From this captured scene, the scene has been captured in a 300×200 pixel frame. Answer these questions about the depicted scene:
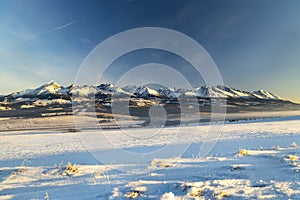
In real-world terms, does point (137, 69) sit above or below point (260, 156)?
above

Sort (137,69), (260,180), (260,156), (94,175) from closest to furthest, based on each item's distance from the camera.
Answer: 1. (260,180)
2. (94,175)
3. (260,156)
4. (137,69)

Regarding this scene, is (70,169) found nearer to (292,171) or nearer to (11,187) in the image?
(11,187)

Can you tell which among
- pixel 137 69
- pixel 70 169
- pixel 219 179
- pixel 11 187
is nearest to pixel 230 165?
pixel 219 179

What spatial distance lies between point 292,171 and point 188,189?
2421 millimetres

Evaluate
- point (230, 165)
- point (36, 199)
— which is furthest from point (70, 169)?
point (230, 165)

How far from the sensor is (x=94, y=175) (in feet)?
20.4

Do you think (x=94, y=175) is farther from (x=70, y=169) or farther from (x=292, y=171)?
(x=292, y=171)

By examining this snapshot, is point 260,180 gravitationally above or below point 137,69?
below

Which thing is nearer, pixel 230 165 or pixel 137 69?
pixel 230 165

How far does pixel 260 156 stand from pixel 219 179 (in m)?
2.84

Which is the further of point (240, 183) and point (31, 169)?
point (31, 169)

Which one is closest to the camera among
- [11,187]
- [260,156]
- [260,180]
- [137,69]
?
[260,180]

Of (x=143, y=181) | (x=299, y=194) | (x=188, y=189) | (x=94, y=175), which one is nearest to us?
(x=299, y=194)

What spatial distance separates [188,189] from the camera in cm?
443
